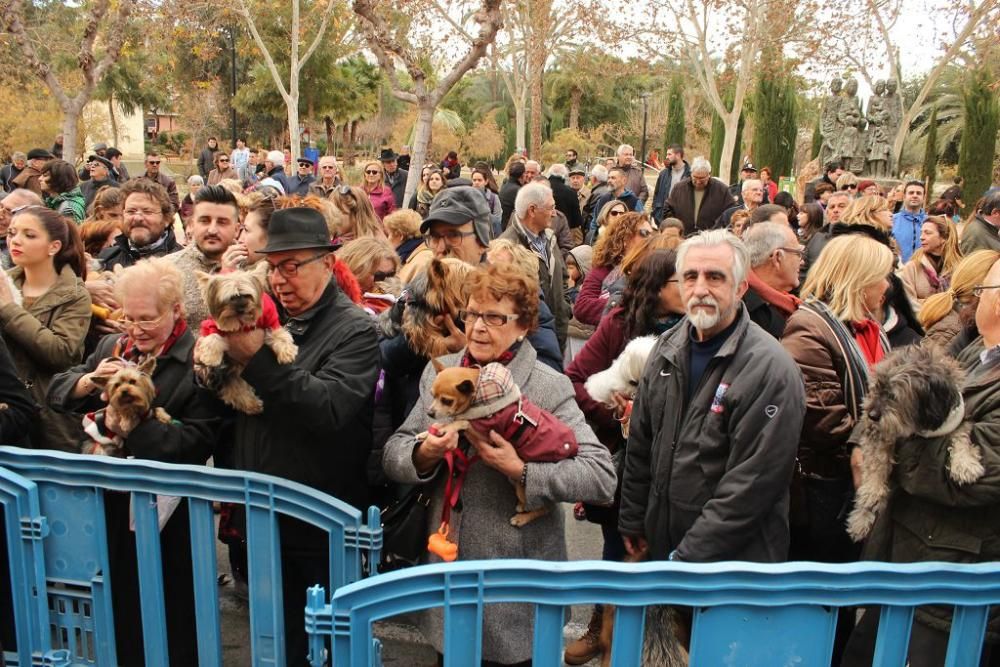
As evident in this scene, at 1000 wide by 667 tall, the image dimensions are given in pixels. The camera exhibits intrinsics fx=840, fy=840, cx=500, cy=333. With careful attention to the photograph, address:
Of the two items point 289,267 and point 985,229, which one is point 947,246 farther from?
point 289,267

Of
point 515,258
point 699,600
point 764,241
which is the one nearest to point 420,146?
point 764,241

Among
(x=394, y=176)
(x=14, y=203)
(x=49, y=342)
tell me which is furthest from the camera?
(x=394, y=176)

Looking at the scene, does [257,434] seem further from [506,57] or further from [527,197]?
[506,57]

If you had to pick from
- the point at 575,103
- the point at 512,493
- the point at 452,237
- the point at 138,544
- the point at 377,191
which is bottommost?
the point at 138,544

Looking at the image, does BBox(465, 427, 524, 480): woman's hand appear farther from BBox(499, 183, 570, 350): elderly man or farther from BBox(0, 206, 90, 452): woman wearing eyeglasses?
BBox(499, 183, 570, 350): elderly man

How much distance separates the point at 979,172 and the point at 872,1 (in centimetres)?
629

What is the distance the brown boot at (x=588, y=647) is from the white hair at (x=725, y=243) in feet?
5.57

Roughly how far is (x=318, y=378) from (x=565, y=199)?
9004 mm

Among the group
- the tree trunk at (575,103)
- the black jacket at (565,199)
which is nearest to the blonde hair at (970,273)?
the black jacket at (565,199)

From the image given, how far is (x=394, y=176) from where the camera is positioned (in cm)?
1339

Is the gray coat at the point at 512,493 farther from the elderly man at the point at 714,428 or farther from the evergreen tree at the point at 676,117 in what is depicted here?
the evergreen tree at the point at 676,117

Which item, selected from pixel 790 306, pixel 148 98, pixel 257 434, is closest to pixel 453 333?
pixel 257 434

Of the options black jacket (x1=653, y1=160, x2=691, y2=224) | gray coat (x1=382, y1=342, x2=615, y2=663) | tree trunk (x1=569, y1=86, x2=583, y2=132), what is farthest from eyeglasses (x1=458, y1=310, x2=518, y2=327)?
tree trunk (x1=569, y1=86, x2=583, y2=132)

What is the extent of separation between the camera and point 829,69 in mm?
24578
